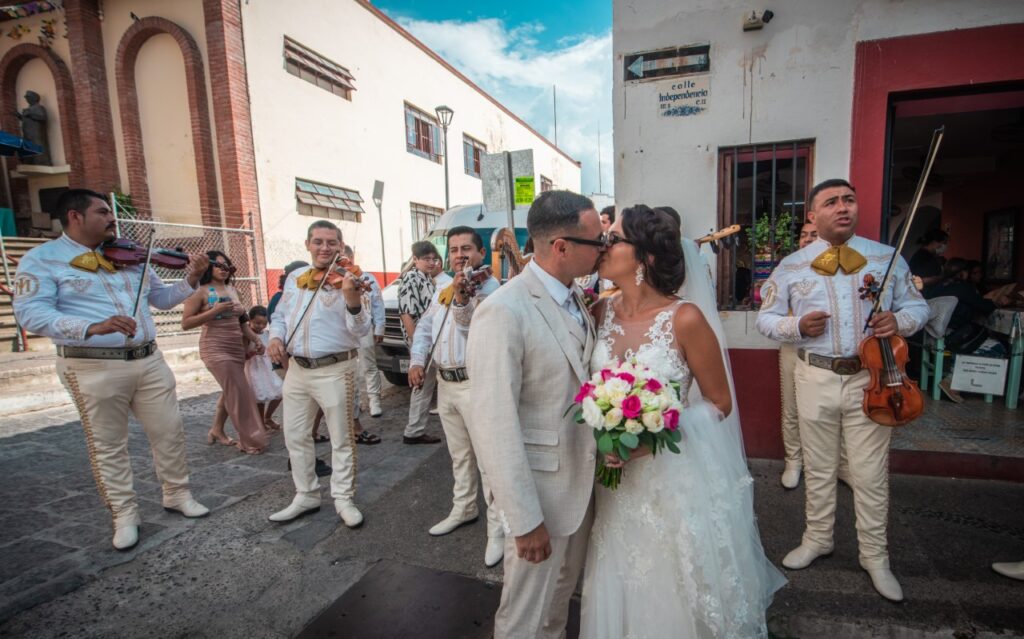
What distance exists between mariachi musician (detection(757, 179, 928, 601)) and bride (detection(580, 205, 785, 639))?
1.07 m

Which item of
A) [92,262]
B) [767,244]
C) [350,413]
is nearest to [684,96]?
[767,244]

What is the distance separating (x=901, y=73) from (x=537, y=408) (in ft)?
14.4

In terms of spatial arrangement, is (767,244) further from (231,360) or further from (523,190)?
(231,360)

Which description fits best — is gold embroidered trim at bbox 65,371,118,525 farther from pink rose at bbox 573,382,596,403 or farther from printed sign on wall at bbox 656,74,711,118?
printed sign on wall at bbox 656,74,711,118

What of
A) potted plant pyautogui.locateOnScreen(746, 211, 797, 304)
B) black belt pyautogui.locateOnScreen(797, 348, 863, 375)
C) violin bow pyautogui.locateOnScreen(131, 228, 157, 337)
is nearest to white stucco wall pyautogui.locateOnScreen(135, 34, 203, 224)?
violin bow pyautogui.locateOnScreen(131, 228, 157, 337)

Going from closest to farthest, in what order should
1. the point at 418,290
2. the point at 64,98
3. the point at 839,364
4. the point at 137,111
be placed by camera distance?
1. the point at 839,364
2. the point at 418,290
3. the point at 137,111
4. the point at 64,98

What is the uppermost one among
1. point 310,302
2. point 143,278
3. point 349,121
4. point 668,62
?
point 349,121

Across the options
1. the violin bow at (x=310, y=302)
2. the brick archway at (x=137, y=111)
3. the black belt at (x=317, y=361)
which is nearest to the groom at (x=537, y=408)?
the black belt at (x=317, y=361)

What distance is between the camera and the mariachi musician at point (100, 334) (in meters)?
3.34

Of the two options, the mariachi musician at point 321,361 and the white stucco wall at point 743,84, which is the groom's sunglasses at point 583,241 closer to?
the mariachi musician at point 321,361

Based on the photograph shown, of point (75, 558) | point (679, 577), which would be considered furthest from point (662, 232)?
point (75, 558)

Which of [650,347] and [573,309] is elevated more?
[573,309]

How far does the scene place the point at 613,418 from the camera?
67.8 inches

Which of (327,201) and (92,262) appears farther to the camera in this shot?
(327,201)
